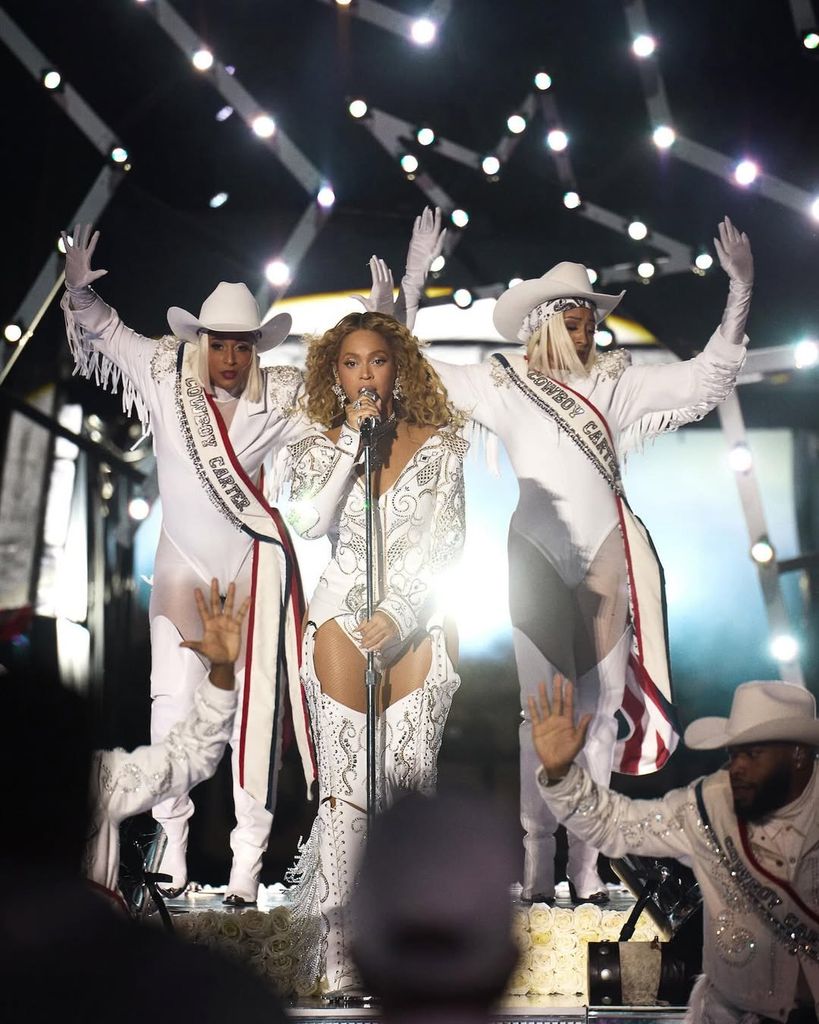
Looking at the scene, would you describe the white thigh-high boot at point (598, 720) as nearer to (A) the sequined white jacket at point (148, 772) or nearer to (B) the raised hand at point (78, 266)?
(A) the sequined white jacket at point (148, 772)

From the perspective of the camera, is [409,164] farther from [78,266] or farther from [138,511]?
[138,511]

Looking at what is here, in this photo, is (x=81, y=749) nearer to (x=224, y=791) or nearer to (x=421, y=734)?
(x=421, y=734)

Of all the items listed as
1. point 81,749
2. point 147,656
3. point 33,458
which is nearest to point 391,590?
point 147,656

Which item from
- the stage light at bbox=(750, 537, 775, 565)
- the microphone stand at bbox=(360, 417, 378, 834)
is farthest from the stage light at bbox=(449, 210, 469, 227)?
the microphone stand at bbox=(360, 417, 378, 834)

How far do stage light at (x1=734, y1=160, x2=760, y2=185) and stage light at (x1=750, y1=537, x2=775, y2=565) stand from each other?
5.32 ft

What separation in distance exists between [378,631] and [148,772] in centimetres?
84

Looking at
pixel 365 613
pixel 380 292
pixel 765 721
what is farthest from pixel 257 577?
pixel 765 721

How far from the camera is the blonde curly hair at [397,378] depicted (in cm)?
549

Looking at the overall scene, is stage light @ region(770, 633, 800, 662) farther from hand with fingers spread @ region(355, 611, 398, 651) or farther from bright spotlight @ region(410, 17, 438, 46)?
bright spotlight @ region(410, 17, 438, 46)

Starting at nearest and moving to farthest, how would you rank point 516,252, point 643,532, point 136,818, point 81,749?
point 81,749 < point 136,818 < point 643,532 < point 516,252

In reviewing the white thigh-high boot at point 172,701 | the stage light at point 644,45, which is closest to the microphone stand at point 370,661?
the white thigh-high boot at point 172,701

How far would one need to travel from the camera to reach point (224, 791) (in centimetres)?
677

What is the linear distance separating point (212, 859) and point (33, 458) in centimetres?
193

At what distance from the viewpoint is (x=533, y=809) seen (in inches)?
220
